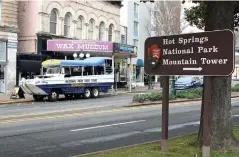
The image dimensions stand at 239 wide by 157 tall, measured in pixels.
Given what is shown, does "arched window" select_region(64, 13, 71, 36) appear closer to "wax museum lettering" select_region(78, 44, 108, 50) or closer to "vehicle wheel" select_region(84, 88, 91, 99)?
"wax museum lettering" select_region(78, 44, 108, 50)

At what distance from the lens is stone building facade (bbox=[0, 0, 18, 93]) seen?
94.6ft

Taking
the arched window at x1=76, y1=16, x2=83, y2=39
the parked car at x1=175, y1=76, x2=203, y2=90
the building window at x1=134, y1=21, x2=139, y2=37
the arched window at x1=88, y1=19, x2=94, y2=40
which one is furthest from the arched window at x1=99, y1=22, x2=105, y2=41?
the building window at x1=134, y1=21, x2=139, y2=37

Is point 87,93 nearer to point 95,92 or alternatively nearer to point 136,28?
point 95,92

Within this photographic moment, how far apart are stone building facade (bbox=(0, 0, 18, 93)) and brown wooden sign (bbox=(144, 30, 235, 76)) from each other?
23.3 meters

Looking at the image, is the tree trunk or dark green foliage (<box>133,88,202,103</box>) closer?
the tree trunk

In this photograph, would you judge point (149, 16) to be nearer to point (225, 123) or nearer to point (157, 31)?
point (157, 31)

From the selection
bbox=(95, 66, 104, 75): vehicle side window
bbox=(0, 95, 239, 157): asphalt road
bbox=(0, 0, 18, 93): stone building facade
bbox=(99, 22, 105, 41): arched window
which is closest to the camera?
Answer: bbox=(0, 95, 239, 157): asphalt road

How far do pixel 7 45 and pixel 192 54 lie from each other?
24.4 metres

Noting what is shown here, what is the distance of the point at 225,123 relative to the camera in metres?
7.52

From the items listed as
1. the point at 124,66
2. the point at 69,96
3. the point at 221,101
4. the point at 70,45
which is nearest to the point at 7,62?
the point at 70,45

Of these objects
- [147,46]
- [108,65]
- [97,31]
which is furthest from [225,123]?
[97,31]

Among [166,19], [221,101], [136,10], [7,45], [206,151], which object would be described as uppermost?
A: [136,10]

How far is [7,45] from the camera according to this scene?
95.3 feet

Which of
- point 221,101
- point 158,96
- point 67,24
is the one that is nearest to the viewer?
point 221,101
